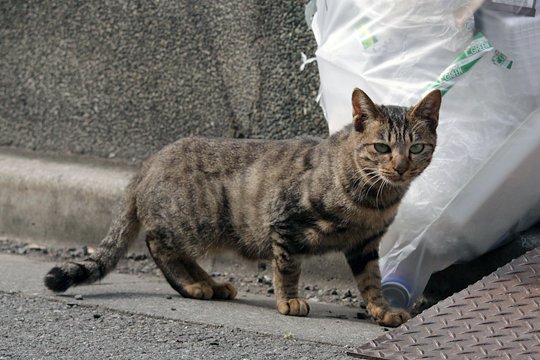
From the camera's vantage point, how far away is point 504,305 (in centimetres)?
350

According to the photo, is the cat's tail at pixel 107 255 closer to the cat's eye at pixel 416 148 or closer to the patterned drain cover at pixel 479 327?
the cat's eye at pixel 416 148

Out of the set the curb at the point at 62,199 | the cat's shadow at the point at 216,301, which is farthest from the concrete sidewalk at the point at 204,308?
the curb at the point at 62,199

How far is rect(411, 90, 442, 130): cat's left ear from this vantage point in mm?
3914

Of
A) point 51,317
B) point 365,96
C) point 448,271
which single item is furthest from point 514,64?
point 51,317

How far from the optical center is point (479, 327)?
336cm

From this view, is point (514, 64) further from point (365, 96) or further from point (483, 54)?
point (365, 96)

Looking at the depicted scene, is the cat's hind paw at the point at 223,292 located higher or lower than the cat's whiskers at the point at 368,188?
lower

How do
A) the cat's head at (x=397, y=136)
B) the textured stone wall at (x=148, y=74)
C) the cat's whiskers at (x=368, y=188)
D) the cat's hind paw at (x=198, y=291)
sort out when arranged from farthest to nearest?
1. the textured stone wall at (x=148, y=74)
2. the cat's hind paw at (x=198, y=291)
3. the cat's whiskers at (x=368, y=188)
4. the cat's head at (x=397, y=136)

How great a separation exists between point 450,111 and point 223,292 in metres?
1.30

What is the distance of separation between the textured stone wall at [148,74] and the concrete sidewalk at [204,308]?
956mm

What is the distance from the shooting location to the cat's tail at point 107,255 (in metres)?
4.29

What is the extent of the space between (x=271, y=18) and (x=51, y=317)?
6.59ft

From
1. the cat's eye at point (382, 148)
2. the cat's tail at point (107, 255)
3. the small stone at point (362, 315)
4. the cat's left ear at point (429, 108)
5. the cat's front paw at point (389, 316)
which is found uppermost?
the cat's left ear at point (429, 108)

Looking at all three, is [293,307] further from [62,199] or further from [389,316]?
[62,199]
